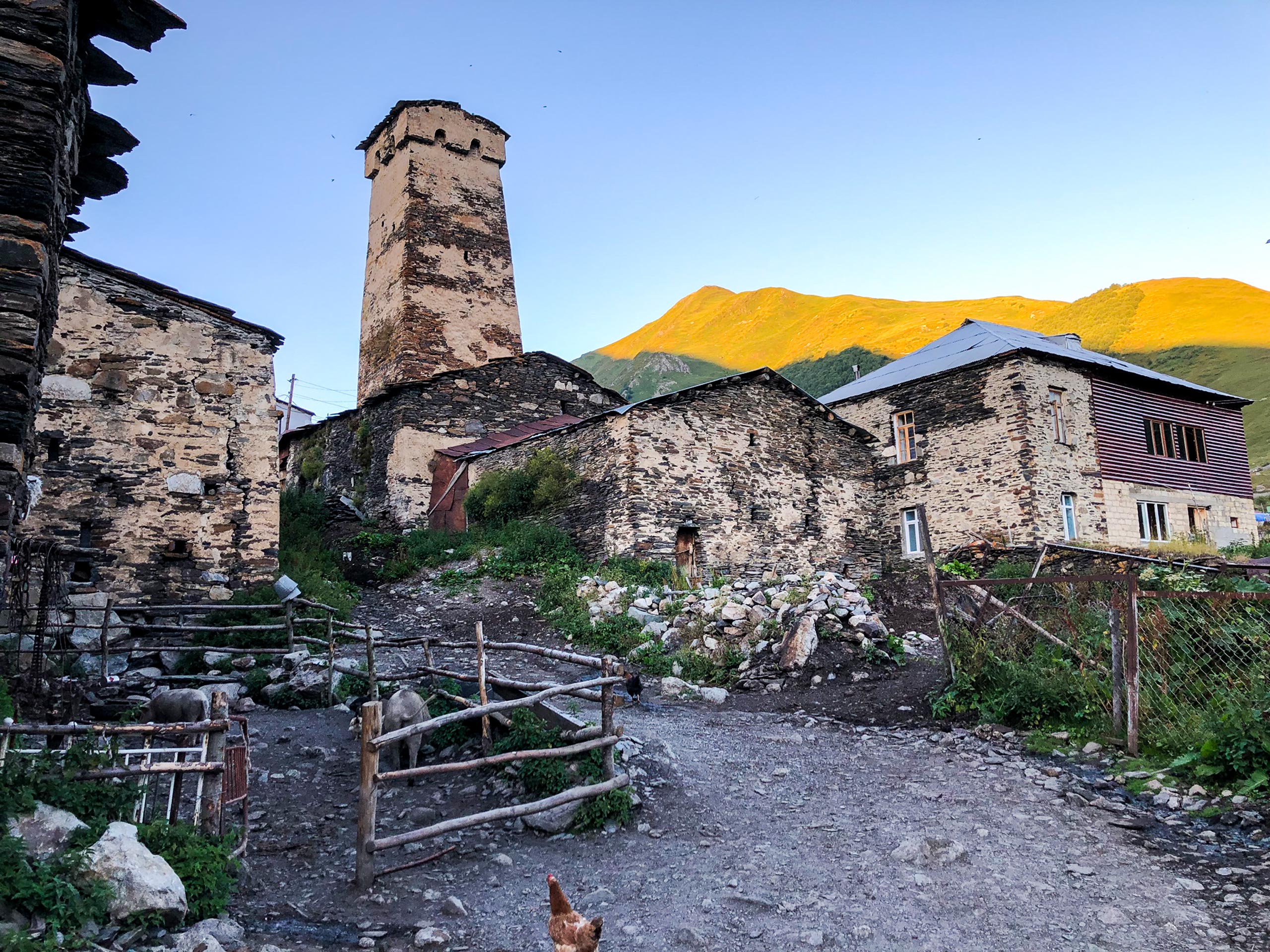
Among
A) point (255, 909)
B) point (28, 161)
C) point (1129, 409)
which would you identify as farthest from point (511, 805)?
point (1129, 409)

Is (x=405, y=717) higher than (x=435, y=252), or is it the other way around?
(x=435, y=252)

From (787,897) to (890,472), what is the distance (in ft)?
58.2

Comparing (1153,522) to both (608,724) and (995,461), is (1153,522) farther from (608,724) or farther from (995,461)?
(608,724)

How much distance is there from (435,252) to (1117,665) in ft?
67.4

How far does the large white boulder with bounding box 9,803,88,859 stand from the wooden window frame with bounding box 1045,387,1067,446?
66.7 ft

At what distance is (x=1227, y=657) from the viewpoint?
22.4 feet

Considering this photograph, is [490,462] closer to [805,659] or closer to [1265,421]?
[805,659]

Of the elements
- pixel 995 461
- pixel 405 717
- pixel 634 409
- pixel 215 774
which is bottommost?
pixel 405 717

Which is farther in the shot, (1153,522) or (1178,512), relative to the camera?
(1178,512)

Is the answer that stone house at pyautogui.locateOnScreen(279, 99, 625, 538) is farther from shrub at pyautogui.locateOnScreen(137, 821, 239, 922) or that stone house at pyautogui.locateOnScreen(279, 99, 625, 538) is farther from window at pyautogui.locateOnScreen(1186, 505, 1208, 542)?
shrub at pyautogui.locateOnScreen(137, 821, 239, 922)

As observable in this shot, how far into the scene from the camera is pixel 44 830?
3.96 m

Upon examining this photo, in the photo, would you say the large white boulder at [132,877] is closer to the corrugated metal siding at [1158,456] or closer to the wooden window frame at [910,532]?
the wooden window frame at [910,532]

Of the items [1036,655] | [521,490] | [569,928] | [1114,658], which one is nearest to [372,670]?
[569,928]

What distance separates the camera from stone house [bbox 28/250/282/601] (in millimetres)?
10984
